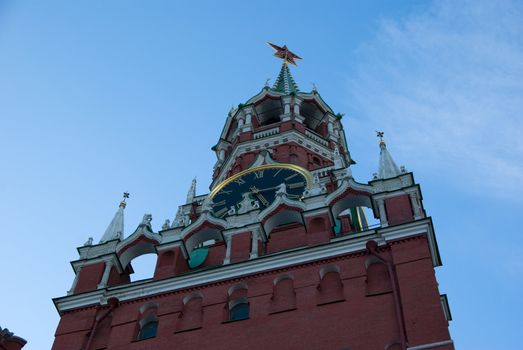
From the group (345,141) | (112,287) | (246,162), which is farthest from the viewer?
(345,141)

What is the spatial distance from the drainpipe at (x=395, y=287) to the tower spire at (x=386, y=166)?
381cm

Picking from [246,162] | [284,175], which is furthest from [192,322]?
[246,162]

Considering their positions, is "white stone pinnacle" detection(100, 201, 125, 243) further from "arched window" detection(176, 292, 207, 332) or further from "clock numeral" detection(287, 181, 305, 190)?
"clock numeral" detection(287, 181, 305, 190)

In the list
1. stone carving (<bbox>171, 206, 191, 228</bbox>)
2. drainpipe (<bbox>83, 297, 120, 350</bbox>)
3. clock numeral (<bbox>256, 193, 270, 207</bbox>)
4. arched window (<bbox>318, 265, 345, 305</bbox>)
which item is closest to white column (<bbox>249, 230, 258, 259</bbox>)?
arched window (<bbox>318, 265, 345, 305</bbox>)

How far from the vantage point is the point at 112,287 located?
26.2 metres

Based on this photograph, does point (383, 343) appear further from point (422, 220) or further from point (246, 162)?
point (246, 162)

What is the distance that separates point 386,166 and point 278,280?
608cm

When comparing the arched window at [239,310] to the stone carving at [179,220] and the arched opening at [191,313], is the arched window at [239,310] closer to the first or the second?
the arched opening at [191,313]

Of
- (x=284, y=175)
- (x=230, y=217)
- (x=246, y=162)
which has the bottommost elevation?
(x=230, y=217)

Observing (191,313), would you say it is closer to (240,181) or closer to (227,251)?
(227,251)

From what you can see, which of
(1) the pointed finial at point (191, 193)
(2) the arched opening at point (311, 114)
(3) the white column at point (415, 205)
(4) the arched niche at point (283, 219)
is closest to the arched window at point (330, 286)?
(3) the white column at point (415, 205)

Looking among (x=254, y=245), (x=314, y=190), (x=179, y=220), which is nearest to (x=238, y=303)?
(x=254, y=245)

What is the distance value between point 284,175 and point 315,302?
10756 millimetres

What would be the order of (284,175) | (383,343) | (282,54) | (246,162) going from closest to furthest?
(383,343)
(284,175)
(246,162)
(282,54)
